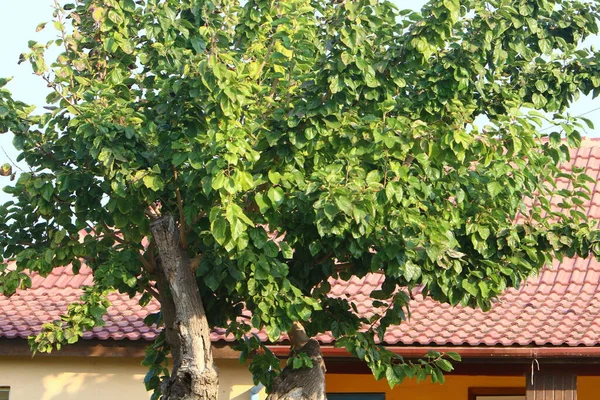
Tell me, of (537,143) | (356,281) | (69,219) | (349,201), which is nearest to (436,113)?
(537,143)

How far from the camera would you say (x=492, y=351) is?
9.33 metres

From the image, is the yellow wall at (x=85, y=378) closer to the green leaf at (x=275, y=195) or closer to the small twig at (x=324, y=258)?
the small twig at (x=324, y=258)

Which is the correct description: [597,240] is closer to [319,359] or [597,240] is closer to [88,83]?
[319,359]

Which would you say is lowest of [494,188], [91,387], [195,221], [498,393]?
[91,387]

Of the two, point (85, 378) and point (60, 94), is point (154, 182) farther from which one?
point (85, 378)

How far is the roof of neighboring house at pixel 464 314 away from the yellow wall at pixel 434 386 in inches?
42.4

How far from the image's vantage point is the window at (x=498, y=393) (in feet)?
37.2

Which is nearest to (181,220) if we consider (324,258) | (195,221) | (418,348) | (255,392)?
(195,221)

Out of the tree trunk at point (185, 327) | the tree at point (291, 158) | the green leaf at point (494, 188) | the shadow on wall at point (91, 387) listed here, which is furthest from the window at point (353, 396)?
the green leaf at point (494, 188)

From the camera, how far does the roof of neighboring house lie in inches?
372

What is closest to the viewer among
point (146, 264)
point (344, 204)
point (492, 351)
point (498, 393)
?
point (344, 204)

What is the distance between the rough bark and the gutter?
210 cm

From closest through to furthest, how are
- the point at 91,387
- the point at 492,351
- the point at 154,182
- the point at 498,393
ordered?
the point at 154,182 → the point at 492,351 → the point at 91,387 → the point at 498,393

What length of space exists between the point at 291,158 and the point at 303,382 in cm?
163
